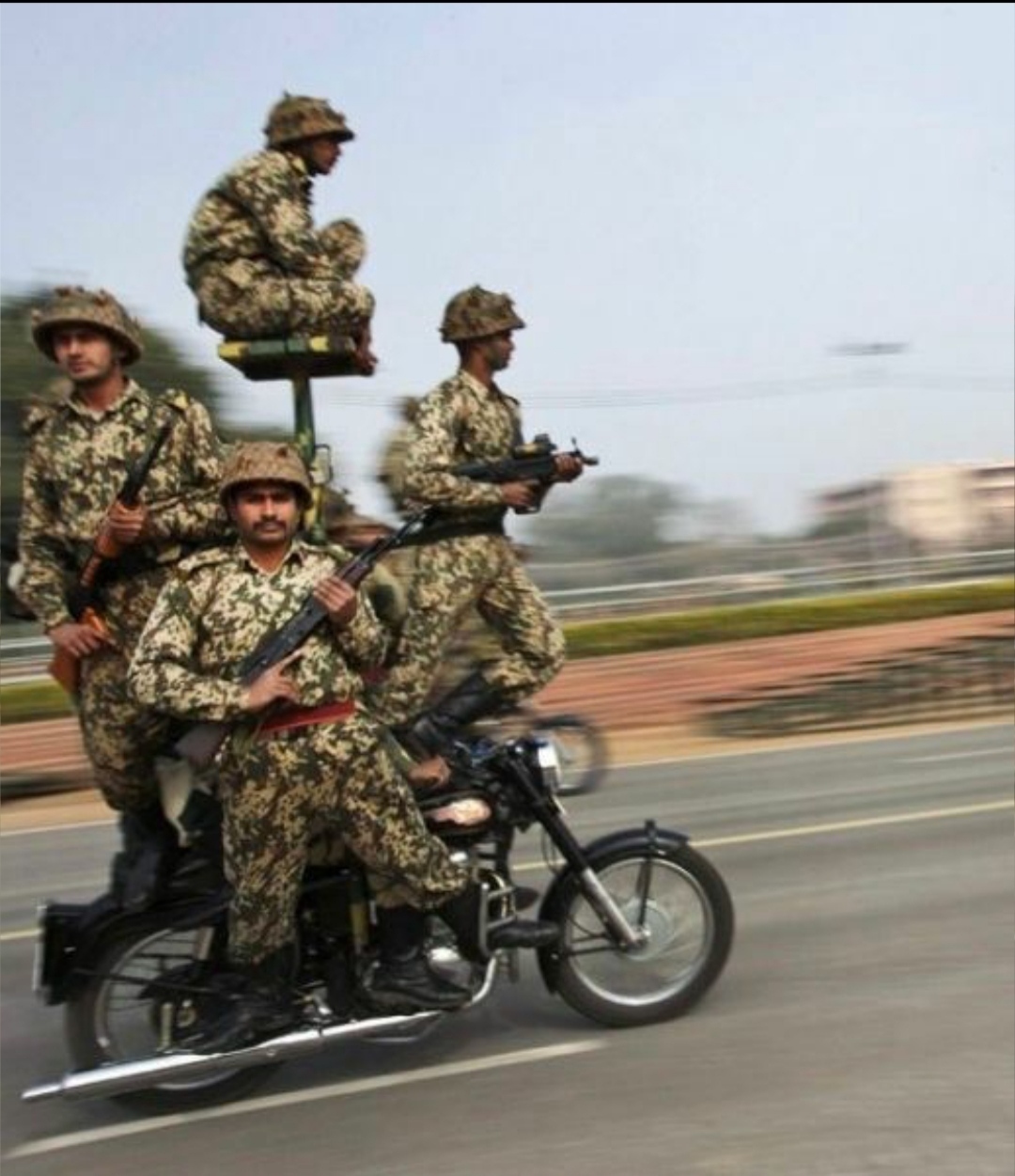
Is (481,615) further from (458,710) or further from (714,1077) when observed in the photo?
(714,1077)

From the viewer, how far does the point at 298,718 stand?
13.1ft

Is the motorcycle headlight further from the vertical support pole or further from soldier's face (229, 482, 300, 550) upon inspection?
soldier's face (229, 482, 300, 550)

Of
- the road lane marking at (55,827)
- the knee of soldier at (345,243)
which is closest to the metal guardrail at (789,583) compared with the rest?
the knee of soldier at (345,243)

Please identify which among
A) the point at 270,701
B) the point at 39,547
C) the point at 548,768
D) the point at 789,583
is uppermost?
the point at 39,547

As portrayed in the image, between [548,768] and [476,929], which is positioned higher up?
[548,768]

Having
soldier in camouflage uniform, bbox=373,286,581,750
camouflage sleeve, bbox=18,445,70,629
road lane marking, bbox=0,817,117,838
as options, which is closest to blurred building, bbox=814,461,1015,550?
soldier in camouflage uniform, bbox=373,286,581,750

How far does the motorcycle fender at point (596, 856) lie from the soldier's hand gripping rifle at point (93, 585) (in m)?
1.39

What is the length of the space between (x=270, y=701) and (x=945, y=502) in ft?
10.9

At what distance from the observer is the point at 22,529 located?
448cm

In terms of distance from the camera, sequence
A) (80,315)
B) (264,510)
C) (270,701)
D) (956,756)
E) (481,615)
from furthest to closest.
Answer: (956,756), (481,615), (80,315), (264,510), (270,701)

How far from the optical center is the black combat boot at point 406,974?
13.8ft

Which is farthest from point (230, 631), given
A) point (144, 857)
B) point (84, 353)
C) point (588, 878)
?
point (588, 878)

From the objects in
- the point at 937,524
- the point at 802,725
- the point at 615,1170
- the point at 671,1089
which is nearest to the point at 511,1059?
the point at 671,1089

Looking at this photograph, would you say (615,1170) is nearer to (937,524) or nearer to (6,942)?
(6,942)
